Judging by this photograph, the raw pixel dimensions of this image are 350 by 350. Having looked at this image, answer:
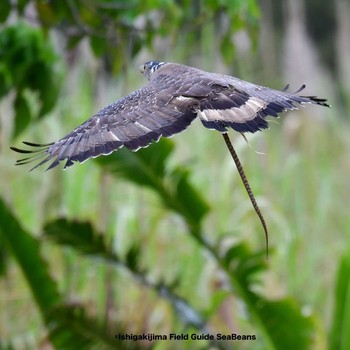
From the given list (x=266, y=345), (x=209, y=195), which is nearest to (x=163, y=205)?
(x=266, y=345)

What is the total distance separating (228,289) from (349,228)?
1.13 m

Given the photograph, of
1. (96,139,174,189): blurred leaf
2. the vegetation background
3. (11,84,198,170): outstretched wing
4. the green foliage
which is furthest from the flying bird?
(96,139,174,189): blurred leaf

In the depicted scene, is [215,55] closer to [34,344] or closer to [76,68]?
[76,68]

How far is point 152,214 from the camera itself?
14.2 feet

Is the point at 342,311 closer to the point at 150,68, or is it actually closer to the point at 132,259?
the point at 132,259

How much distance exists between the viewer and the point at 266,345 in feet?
11.3

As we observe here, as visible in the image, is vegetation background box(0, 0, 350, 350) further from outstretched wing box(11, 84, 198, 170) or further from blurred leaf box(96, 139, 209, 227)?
outstretched wing box(11, 84, 198, 170)

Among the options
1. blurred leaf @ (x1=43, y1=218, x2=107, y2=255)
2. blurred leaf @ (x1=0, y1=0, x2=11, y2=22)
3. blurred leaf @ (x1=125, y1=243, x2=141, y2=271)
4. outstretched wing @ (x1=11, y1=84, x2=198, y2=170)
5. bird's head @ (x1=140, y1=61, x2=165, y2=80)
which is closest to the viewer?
outstretched wing @ (x1=11, y1=84, x2=198, y2=170)

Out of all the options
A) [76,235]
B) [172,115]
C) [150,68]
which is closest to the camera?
[172,115]

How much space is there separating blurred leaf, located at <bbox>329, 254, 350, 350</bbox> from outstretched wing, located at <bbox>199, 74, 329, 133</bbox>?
1.34 meters

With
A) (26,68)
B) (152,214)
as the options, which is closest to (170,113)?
(26,68)

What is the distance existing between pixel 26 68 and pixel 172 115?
143 centimetres

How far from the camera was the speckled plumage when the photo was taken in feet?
5.87

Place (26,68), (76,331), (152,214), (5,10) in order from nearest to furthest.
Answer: (5,10), (26,68), (76,331), (152,214)
